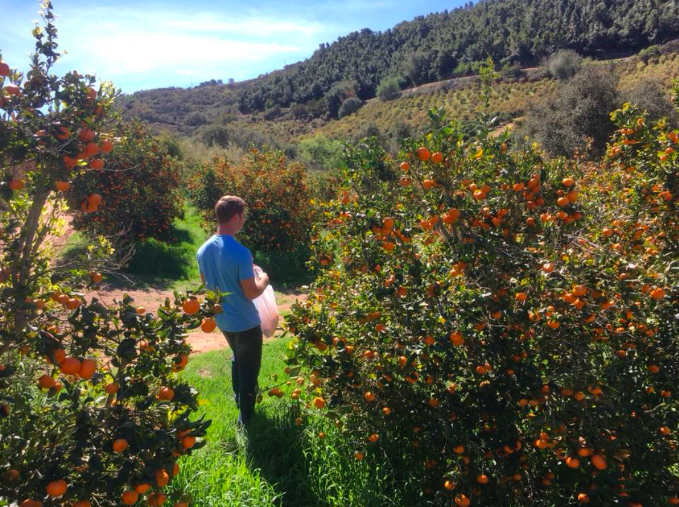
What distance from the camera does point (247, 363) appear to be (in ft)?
9.73

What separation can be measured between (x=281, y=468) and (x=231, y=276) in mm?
1231

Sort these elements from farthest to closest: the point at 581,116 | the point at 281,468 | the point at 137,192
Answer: the point at 581,116 → the point at 137,192 → the point at 281,468

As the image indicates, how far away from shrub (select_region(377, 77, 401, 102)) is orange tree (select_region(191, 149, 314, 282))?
33.4 meters

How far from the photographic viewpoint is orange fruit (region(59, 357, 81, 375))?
1246 millimetres

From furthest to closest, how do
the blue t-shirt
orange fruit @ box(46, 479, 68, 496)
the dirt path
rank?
1. the dirt path
2. the blue t-shirt
3. orange fruit @ box(46, 479, 68, 496)

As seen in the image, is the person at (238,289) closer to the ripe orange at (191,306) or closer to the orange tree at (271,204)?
the ripe orange at (191,306)

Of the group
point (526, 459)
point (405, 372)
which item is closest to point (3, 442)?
point (405, 372)

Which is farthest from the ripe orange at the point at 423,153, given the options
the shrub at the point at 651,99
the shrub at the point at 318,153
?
the shrub at the point at 318,153

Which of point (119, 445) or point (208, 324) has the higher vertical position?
point (208, 324)

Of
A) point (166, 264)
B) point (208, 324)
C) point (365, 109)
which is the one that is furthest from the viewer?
point (365, 109)

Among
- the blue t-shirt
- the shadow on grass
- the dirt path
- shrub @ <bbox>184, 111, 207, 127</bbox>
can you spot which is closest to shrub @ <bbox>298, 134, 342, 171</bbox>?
shrub @ <bbox>184, 111, 207, 127</bbox>

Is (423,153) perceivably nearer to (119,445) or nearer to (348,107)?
(119,445)

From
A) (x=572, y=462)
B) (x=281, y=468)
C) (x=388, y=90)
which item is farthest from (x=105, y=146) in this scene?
(x=388, y=90)

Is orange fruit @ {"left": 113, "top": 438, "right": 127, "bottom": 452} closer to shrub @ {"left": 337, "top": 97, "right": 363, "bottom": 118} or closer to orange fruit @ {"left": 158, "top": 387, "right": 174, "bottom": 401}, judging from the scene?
orange fruit @ {"left": 158, "top": 387, "right": 174, "bottom": 401}
